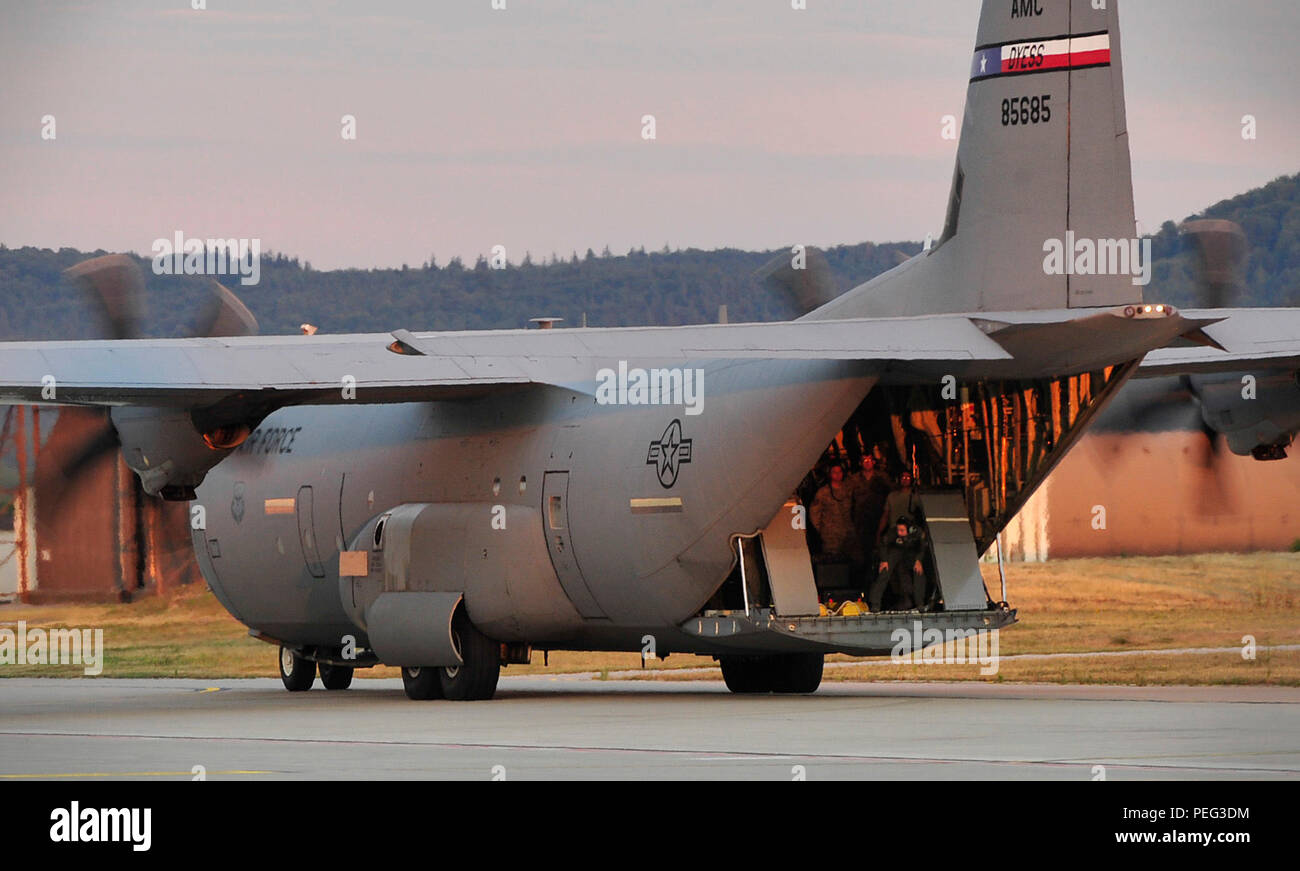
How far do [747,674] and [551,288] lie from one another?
43725 millimetres

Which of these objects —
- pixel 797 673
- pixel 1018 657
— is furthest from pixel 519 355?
pixel 1018 657

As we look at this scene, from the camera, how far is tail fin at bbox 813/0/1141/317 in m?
17.7

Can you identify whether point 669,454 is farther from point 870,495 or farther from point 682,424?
point 870,495

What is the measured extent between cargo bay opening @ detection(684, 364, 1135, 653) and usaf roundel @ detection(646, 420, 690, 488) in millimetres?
1015

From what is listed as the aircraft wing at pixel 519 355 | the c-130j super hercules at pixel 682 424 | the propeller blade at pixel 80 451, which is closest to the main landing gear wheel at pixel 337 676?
the c-130j super hercules at pixel 682 424

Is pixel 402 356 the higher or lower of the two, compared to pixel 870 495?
higher

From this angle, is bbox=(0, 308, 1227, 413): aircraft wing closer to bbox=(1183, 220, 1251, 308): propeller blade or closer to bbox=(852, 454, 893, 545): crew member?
bbox=(852, 454, 893, 545): crew member

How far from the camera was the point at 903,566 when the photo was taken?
69.7ft

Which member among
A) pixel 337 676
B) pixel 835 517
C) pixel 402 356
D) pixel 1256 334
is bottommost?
pixel 337 676

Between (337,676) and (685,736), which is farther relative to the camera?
(337,676)

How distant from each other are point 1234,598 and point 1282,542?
2566 millimetres

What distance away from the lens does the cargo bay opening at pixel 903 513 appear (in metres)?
20.1
